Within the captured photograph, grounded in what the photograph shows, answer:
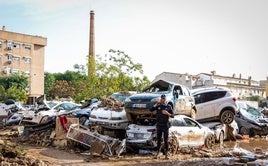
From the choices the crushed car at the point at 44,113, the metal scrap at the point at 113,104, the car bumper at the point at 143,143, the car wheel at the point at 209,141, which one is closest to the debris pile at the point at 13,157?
the car bumper at the point at 143,143

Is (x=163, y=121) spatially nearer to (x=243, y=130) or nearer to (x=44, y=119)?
(x=44, y=119)

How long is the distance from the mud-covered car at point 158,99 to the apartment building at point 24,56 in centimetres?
5391

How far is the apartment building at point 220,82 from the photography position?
286ft

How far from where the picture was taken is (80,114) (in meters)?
19.5

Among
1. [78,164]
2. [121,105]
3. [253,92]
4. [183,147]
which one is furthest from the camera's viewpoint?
[253,92]

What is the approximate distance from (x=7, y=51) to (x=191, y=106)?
187 feet

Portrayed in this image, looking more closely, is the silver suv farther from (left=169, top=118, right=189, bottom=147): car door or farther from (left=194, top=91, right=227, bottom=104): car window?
(left=169, top=118, right=189, bottom=147): car door

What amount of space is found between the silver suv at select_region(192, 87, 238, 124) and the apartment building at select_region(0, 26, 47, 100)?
171 feet

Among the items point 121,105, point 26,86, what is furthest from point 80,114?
point 26,86

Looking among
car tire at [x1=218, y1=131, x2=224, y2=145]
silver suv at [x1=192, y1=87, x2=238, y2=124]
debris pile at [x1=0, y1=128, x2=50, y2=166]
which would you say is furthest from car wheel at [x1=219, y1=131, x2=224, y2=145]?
debris pile at [x1=0, y1=128, x2=50, y2=166]

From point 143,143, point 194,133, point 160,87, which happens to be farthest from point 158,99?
point 194,133

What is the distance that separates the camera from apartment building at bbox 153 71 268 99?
87231mm

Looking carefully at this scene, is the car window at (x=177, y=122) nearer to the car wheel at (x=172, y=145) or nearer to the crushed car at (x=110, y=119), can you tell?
the car wheel at (x=172, y=145)

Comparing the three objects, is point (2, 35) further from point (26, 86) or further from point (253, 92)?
point (253, 92)
